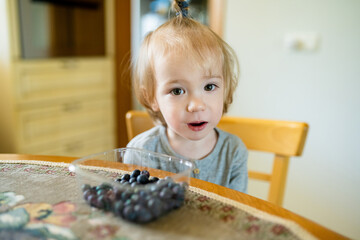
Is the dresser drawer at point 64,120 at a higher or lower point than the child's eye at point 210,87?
lower

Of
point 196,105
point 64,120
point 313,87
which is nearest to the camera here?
point 196,105

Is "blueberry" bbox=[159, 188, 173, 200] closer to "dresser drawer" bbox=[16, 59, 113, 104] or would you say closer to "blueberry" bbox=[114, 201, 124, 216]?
"blueberry" bbox=[114, 201, 124, 216]

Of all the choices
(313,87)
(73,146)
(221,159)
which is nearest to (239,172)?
(221,159)

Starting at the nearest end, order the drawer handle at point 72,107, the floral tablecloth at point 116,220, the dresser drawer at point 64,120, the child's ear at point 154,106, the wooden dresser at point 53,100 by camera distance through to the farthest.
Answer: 1. the floral tablecloth at point 116,220
2. the child's ear at point 154,106
3. the wooden dresser at point 53,100
4. the dresser drawer at point 64,120
5. the drawer handle at point 72,107

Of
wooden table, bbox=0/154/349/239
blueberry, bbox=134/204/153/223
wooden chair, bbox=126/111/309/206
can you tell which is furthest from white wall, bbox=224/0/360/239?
blueberry, bbox=134/204/153/223

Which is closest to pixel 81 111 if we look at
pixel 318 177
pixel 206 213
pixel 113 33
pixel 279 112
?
pixel 113 33

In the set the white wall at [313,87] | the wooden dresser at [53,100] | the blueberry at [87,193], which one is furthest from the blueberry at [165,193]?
the wooden dresser at [53,100]

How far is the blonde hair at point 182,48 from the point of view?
0.79 metres

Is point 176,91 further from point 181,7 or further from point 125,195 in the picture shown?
point 125,195

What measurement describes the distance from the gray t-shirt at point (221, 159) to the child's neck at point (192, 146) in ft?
0.05

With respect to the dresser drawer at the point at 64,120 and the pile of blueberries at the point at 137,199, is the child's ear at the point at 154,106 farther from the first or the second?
the dresser drawer at the point at 64,120

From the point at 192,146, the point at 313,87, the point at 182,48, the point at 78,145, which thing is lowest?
the point at 78,145

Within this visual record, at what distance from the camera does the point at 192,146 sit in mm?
945

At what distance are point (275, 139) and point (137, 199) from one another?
1.92 ft
